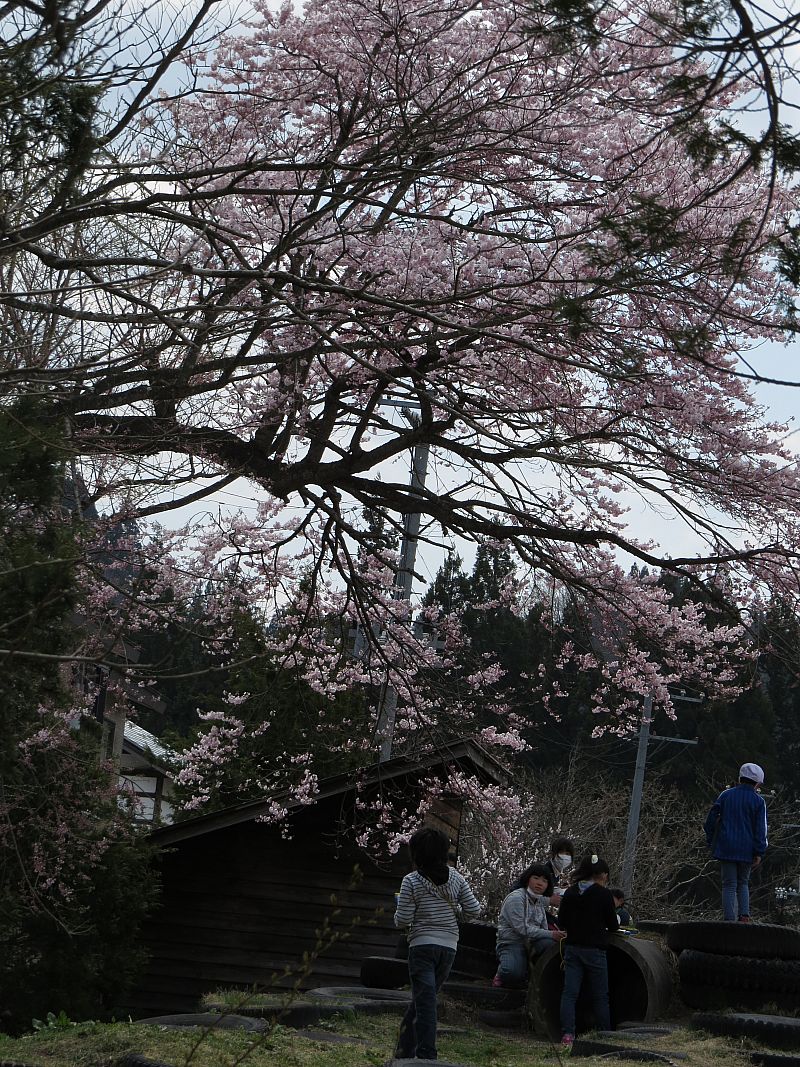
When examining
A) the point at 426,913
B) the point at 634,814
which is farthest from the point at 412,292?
the point at 634,814

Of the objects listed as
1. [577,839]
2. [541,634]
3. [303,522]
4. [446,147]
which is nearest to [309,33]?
[446,147]

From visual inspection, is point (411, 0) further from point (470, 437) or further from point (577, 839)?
point (577, 839)

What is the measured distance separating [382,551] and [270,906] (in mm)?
4514

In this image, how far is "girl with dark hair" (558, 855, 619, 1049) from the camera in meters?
8.15

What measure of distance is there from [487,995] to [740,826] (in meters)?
2.43

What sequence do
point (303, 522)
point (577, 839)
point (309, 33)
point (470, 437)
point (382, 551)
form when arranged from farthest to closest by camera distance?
1. point (577, 839)
2. point (382, 551)
3. point (303, 522)
4. point (470, 437)
5. point (309, 33)

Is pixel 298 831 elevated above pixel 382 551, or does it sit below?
below

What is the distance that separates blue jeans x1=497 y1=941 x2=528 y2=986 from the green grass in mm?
1011

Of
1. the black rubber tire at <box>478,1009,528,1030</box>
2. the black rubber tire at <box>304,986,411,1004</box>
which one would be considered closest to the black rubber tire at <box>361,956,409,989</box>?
the black rubber tire at <box>304,986,411,1004</box>

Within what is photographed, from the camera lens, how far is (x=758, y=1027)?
7168 mm

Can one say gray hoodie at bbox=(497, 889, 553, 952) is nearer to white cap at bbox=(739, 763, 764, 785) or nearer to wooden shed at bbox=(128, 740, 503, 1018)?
white cap at bbox=(739, 763, 764, 785)

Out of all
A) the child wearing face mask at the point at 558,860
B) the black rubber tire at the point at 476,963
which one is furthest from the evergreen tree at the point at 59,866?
the child wearing face mask at the point at 558,860

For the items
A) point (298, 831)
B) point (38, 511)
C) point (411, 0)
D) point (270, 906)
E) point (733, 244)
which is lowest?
point (270, 906)

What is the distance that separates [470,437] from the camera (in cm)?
934
